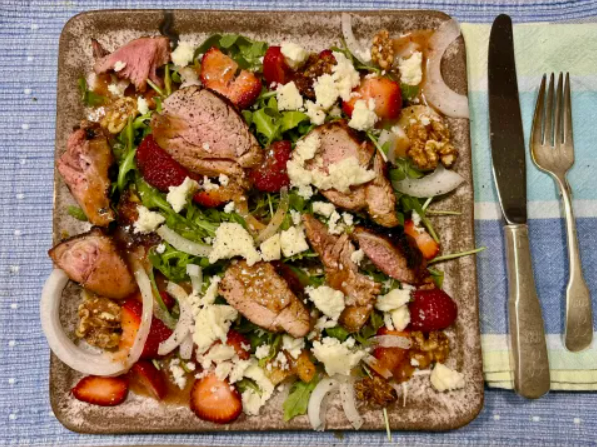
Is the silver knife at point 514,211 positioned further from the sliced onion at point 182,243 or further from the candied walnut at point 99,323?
the candied walnut at point 99,323

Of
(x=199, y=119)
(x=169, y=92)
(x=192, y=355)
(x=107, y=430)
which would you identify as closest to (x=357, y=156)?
(x=199, y=119)

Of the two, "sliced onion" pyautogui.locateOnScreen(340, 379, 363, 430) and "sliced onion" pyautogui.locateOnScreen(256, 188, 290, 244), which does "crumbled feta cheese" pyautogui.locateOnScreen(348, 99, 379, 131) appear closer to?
"sliced onion" pyautogui.locateOnScreen(256, 188, 290, 244)

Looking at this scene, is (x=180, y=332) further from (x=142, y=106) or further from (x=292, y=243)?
(x=142, y=106)

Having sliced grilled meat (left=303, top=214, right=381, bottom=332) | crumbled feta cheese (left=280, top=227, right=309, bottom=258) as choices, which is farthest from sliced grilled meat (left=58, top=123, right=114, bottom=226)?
sliced grilled meat (left=303, top=214, right=381, bottom=332)

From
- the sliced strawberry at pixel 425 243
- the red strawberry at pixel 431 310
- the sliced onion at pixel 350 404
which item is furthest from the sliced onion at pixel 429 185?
the sliced onion at pixel 350 404

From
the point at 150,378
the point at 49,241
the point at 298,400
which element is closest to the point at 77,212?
the point at 49,241
